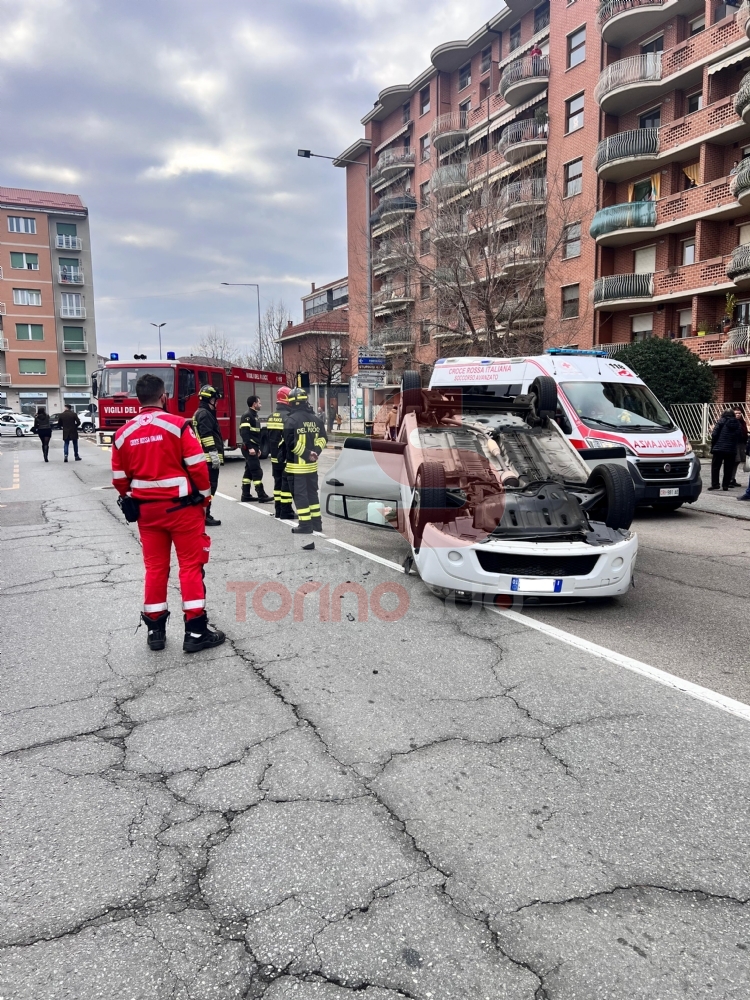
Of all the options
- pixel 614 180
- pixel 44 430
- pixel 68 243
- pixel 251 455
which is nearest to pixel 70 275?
pixel 68 243

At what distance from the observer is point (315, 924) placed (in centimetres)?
208

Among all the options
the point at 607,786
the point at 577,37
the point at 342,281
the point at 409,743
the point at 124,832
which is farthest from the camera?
the point at 342,281

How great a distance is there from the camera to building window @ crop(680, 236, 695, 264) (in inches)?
1030

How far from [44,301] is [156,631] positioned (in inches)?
2570

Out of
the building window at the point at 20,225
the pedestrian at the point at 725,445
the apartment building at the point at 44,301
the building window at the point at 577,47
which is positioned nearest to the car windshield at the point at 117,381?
the pedestrian at the point at 725,445

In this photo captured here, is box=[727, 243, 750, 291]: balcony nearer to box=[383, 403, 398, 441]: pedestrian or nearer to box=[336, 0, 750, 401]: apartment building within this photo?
box=[336, 0, 750, 401]: apartment building

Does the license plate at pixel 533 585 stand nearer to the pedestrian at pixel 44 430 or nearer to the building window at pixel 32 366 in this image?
the pedestrian at pixel 44 430

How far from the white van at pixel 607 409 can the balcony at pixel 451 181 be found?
1284 centimetres

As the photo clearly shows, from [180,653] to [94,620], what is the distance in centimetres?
119

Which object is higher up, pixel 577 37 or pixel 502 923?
pixel 577 37

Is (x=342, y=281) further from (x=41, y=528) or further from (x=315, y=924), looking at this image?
(x=315, y=924)

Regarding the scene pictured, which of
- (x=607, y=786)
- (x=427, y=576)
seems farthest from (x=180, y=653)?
(x=607, y=786)

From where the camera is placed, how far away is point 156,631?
15.2ft

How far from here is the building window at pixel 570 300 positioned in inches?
1196
